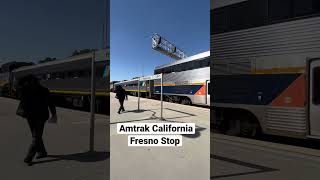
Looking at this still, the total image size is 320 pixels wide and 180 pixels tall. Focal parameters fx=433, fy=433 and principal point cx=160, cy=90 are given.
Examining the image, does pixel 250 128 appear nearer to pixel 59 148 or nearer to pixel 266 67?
pixel 266 67

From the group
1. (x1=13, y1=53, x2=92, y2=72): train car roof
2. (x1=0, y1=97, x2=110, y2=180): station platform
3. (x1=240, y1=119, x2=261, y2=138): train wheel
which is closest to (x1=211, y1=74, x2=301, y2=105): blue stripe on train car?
(x1=240, y1=119, x2=261, y2=138): train wheel

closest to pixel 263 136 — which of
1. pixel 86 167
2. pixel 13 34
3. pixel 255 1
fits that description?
pixel 255 1

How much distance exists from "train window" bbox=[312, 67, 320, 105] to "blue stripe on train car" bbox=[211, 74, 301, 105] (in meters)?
0.29

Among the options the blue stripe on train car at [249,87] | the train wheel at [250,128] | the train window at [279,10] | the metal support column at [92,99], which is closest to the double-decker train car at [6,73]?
the metal support column at [92,99]

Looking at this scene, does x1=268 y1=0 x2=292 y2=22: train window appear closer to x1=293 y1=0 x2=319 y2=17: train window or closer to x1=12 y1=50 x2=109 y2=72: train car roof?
x1=293 y1=0 x2=319 y2=17: train window

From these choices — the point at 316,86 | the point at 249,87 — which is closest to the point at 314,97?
the point at 316,86

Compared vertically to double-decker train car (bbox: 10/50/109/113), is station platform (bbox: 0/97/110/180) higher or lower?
lower

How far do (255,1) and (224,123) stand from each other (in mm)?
2294

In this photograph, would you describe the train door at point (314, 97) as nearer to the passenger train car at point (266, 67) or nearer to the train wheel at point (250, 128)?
the passenger train car at point (266, 67)

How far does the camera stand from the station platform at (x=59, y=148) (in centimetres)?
330

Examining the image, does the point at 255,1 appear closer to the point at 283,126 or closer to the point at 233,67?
the point at 233,67

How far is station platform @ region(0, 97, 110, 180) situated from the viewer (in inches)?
130

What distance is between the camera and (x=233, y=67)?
775cm

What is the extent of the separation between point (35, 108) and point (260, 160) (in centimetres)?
375
